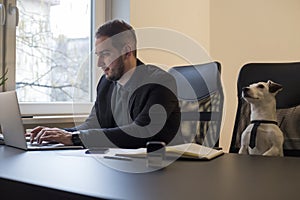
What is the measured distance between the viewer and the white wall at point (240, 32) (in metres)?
3.25

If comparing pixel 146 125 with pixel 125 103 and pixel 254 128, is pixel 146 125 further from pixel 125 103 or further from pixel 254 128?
pixel 254 128

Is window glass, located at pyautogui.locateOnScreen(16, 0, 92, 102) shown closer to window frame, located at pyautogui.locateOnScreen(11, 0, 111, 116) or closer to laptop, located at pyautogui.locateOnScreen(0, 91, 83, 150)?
window frame, located at pyautogui.locateOnScreen(11, 0, 111, 116)

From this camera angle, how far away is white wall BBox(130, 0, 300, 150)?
10.7 ft

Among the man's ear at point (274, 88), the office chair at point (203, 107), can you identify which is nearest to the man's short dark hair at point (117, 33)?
the office chair at point (203, 107)

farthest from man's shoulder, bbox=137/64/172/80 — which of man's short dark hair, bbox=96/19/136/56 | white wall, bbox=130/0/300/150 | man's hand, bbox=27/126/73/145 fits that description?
white wall, bbox=130/0/300/150

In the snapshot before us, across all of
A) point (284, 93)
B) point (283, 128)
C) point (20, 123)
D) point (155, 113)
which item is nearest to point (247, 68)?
point (284, 93)

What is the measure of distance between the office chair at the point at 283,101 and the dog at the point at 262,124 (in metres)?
0.05

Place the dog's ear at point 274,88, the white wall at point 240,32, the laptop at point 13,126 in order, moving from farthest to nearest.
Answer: the white wall at point 240,32
the dog's ear at point 274,88
the laptop at point 13,126

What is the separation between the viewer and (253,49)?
3.31 metres

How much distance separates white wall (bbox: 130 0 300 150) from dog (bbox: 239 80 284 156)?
139cm

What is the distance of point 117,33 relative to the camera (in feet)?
6.14

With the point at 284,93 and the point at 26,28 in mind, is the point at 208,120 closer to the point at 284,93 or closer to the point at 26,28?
the point at 284,93

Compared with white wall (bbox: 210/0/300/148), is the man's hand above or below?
below

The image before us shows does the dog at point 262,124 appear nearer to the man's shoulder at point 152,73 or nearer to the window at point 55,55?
the man's shoulder at point 152,73
